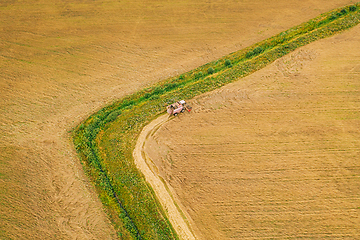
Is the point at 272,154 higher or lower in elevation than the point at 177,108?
lower

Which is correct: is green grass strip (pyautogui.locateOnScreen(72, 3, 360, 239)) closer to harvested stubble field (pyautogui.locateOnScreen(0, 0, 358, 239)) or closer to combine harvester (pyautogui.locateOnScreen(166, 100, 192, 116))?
harvested stubble field (pyautogui.locateOnScreen(0, 0, 358, 239))

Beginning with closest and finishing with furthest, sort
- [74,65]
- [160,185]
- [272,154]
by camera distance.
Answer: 1. [160,185]
2. [272,154]
3. [74,65]

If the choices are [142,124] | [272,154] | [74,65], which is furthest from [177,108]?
[74,65]

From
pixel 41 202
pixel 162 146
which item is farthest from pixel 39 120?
pixel 162 146

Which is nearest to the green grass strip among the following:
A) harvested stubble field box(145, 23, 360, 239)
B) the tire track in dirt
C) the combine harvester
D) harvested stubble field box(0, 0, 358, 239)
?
the tire track in dirt

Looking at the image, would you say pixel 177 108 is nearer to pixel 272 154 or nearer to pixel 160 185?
pixel 160 185
